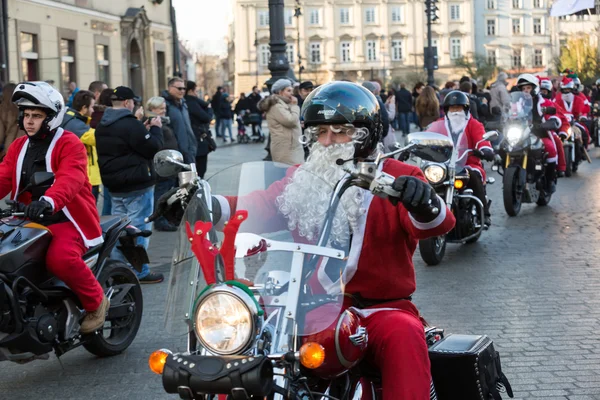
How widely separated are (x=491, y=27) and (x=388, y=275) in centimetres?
11940

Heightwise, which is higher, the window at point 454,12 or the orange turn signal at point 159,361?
the window at point 454,12

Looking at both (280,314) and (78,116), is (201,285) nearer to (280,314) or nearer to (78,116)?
(280,314)

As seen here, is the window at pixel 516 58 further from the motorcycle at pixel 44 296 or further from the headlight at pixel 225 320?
the headlight at pixel 225 320

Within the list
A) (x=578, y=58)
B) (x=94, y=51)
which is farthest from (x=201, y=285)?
(x=578, y=58)

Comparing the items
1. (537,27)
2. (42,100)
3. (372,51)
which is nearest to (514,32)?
(537,27)

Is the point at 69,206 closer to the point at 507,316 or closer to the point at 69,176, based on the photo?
the point at 69,176

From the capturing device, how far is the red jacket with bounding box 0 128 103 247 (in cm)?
605

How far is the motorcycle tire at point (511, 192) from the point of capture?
42.7ft

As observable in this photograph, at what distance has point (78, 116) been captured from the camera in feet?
34.9

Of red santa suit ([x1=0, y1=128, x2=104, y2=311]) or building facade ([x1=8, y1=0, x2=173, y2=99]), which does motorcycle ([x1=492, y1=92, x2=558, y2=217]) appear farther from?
building facade ([x1=8, y1=0, x2=173, y2=99])

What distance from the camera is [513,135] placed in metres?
13.7

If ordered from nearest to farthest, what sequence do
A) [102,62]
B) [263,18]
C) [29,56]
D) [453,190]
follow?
[453,190]
[29,56]
[102,62]
[263,18]

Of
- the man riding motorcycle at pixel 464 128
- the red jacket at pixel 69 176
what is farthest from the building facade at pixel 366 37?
the red jacket at pixel 69 176

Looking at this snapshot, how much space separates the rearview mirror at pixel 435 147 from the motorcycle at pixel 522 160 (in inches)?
123
